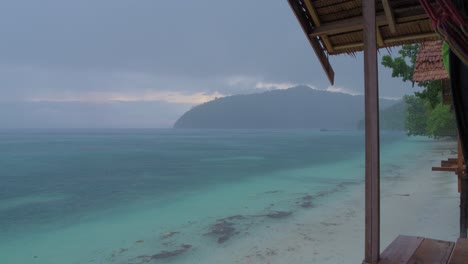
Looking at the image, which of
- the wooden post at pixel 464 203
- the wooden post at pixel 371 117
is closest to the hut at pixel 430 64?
the wooden post at pixel 464 203

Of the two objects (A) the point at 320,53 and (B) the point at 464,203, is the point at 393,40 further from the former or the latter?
(B) the point at 464,203

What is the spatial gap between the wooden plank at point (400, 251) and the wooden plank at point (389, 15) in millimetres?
1490

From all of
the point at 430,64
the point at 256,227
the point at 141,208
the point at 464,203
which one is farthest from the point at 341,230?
the point at 141,208

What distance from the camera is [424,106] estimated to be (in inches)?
1511

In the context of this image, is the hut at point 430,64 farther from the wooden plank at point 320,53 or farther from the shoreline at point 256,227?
the shoreline at point 256,227

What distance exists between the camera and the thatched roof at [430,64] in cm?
509

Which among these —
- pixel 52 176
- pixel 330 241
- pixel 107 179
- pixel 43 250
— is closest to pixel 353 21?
pixel 330 241

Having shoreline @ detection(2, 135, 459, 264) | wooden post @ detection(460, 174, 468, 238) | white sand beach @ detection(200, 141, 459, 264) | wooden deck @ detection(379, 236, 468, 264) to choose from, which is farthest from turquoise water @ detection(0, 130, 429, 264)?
wooden deck @ detection(379, 236, 468, 264)

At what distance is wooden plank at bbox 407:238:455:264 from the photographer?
84.0 inches

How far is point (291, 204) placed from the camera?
13281 mm

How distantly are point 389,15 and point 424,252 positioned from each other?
156 cm

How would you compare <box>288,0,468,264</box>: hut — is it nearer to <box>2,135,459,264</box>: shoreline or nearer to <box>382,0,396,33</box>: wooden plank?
<box>382,0,396,33</box>: wooden plank

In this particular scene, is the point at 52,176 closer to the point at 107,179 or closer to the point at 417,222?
the point at 107,179

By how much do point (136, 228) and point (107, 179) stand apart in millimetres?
13401
